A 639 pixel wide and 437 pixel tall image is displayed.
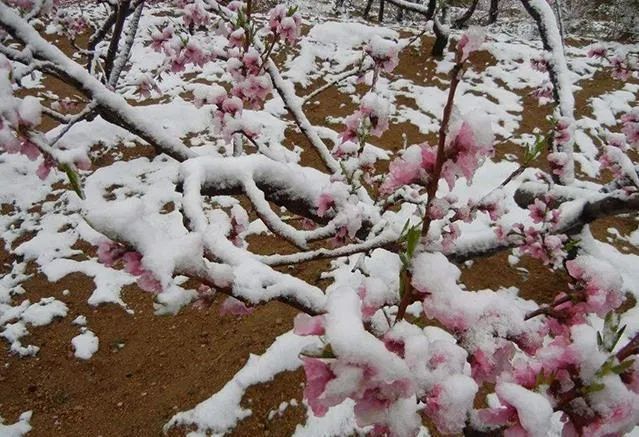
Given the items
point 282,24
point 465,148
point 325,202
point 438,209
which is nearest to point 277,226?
point 325,202

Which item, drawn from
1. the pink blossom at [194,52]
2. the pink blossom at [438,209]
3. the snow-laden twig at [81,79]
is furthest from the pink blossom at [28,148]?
the pink blossom at [194,52]

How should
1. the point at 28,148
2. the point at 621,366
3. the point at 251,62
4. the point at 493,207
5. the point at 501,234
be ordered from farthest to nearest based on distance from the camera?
the point at 251,62
the point at 501,234
the point at 493,207
the point at 28,148
the point at 621,366

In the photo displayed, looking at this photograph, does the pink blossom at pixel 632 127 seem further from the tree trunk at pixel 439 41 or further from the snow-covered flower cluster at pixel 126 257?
the tree trunk at pixel 439 41

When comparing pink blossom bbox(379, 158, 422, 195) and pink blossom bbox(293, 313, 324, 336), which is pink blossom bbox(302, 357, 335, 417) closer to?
pink blossom bbox(293, 313, 324, 336)

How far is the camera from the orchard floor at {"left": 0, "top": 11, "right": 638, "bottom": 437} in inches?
107

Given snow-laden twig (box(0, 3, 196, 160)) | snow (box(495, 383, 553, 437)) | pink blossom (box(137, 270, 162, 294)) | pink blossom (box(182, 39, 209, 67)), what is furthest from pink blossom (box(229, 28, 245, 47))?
snow (box(495, 383, 553, 437))

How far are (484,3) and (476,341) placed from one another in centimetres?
2613

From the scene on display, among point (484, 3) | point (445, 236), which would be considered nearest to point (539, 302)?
point (445, 236)

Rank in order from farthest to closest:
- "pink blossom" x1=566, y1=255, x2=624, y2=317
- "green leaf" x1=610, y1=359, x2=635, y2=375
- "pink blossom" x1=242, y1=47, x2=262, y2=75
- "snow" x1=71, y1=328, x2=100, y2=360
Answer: "snow" x1=71, y1=328, x2=100, y2=360 < "pink blossom" x1=242, y1=47, x2=262, y2=75 < "pink blossom" x1=566, y1=255, x2=624, y2=317 < "green leaf" x1=610, y1=359, x2=635, y2=375

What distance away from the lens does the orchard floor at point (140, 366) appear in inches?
107

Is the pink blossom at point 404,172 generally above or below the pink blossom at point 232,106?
above

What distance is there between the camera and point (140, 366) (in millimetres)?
3064

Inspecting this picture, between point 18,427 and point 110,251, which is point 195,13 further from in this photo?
point 110,251

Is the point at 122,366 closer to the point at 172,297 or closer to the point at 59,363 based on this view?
the point at 59,363
